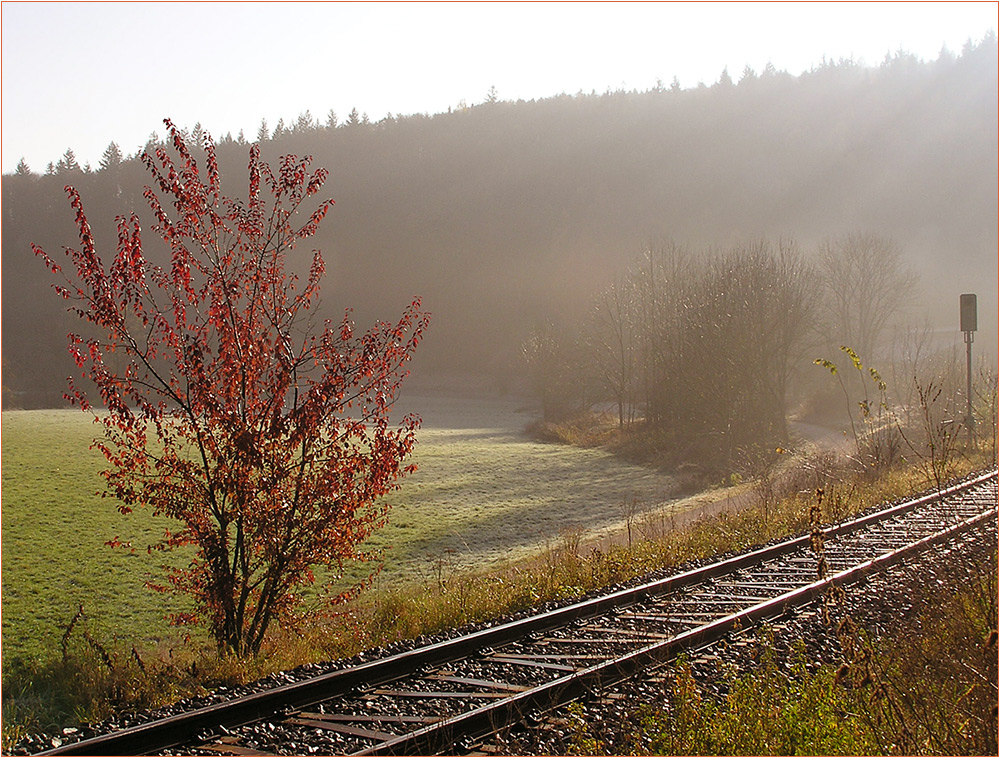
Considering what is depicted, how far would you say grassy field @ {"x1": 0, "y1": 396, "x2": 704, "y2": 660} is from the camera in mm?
13430

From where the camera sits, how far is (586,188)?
138 m

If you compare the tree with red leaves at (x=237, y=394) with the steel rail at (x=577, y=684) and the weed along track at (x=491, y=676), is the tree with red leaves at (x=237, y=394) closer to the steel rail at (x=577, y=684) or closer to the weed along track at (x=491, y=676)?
the weed along track at (x=491, y=676)

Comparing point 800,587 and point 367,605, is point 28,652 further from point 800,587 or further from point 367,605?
point 800,587

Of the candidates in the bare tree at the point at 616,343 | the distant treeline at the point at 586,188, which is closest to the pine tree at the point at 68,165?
the distant treeline at the point at 586,188

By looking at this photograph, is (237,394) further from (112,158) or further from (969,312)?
(112,158)

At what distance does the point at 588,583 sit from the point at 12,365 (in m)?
89.1

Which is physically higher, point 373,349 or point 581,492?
Answer: point 373,349

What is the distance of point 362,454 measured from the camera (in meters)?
10.1

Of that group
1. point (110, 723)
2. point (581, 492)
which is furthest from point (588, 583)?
point (581, 492)

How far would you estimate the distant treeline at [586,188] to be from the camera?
114188 millimetres

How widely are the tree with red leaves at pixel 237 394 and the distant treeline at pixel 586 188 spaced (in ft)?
292

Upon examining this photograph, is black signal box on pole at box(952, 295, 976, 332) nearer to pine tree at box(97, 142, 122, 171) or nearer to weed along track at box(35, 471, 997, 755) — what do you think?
weed along track at box(35, 471, 997, 755)

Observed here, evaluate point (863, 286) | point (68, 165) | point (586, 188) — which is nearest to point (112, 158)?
point (68, 165)

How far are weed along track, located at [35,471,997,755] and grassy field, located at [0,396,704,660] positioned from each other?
4.10 metres
